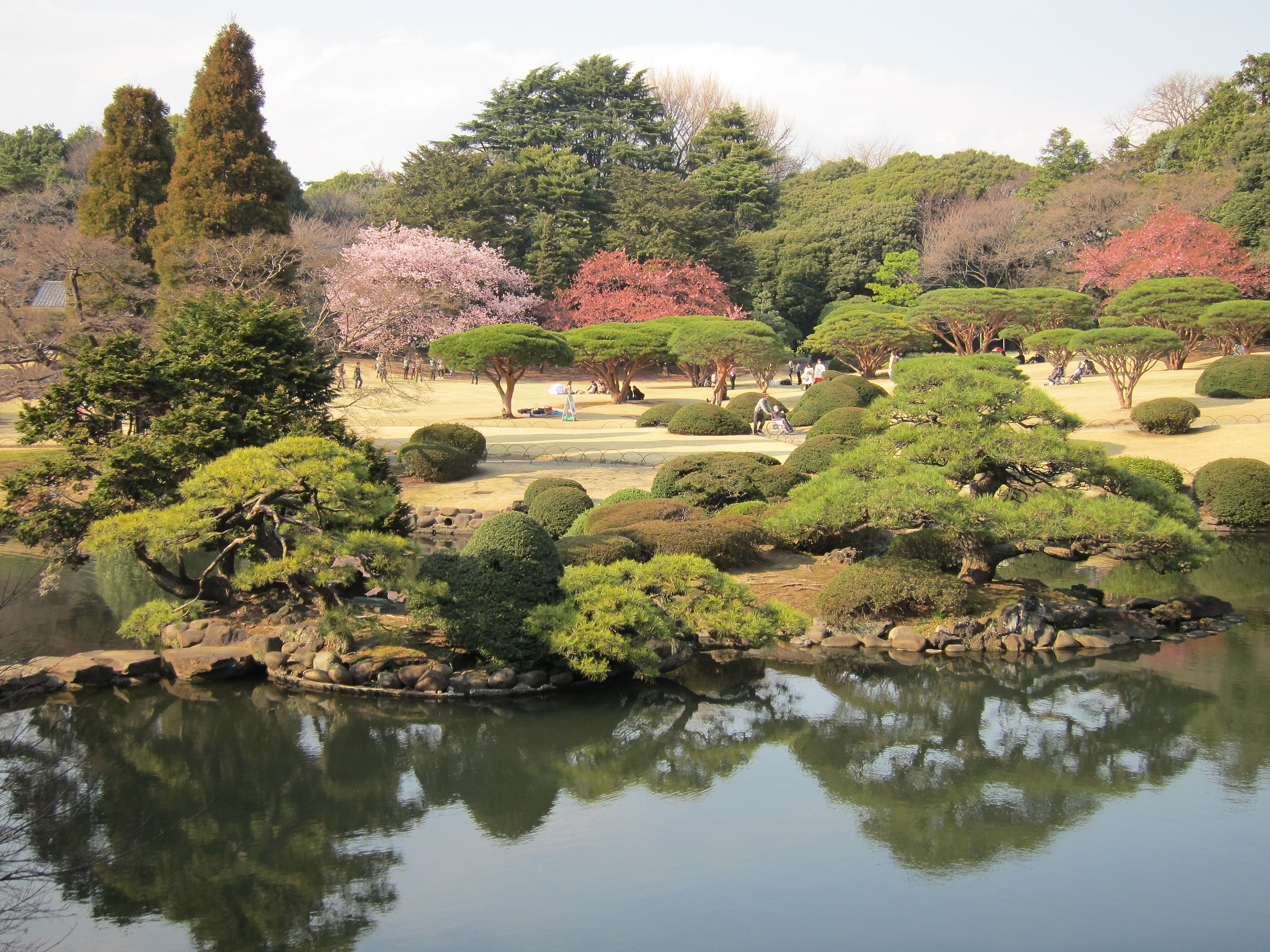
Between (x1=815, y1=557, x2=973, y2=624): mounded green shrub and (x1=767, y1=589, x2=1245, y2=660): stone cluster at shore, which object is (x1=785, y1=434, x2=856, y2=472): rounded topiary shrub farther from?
(x1=767, y1=589, x2=1245, y2=660): stone cluster at shore

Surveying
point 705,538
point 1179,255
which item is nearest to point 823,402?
point 705,538

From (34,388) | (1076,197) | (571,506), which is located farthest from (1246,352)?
(34,388)

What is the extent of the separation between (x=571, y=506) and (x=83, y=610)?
7549 mm

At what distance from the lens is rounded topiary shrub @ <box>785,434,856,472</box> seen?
18438 mm

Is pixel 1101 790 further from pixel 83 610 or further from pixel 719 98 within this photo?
pixel 719 98

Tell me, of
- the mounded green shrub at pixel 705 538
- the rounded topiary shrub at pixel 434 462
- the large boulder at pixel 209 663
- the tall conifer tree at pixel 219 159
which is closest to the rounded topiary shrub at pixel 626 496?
the mounded green shrub at pixel 705 538

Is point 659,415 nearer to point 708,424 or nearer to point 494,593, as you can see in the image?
point 708,424

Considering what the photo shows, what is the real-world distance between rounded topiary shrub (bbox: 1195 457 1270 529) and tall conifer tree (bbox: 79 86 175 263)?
23.8m

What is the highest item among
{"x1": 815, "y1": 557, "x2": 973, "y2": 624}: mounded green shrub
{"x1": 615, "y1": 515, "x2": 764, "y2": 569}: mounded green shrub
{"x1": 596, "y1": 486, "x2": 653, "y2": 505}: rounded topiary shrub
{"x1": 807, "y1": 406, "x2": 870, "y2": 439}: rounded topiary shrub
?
{"x1": 807, "y1": 406, "x2": 870, "y2": 439}: rounded topiary shrub

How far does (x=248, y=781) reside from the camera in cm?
833

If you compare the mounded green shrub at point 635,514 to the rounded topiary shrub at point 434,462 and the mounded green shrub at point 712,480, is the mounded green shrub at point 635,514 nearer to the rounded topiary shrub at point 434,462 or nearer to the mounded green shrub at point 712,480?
the mounded green shrub at point 712,480

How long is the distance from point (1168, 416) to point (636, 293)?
24.9 m

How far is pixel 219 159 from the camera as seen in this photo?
21.4 metres

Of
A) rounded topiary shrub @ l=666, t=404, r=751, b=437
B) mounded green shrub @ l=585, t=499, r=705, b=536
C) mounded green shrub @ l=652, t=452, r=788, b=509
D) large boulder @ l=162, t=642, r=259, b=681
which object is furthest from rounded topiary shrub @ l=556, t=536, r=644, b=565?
rounded topiary shrub @ l=666, t=404, r=751, b=437
